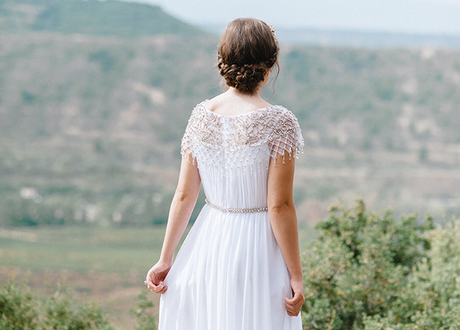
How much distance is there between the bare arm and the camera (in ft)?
3.70

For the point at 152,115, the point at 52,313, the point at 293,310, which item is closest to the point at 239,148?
the point at 293,310

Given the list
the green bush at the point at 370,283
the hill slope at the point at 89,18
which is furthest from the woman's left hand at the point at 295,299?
the hill slope at the point at 89,18

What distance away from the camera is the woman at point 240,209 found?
113 centimetres

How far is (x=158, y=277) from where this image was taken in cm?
130

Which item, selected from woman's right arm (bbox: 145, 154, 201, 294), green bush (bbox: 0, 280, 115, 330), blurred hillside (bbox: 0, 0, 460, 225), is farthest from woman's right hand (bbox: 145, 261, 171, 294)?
blurred hillside (bbox: 0, 0, 460, 225)

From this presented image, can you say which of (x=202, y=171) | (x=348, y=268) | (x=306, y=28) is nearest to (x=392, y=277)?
(x=348, y=268)

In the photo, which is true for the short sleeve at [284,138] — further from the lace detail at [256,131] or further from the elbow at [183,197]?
the elbow at [183,197]

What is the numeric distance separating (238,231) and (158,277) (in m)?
0.28

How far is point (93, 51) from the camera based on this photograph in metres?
28.6

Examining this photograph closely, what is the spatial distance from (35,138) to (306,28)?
26928 mm

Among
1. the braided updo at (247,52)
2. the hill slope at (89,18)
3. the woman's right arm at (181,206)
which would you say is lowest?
the woman's right arm at (181,206)

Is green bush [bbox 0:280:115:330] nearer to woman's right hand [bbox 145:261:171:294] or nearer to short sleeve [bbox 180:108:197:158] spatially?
woman's right hand [bbox 145:261:171:294]

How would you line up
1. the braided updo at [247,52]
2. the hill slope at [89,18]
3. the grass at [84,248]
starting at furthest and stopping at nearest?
the hill slope at [89,18], the grass at [84,248], the braided updo at [247,52]

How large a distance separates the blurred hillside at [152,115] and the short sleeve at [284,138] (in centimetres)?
1878
